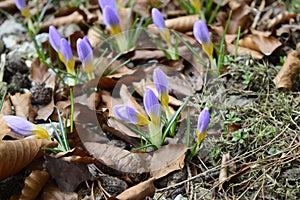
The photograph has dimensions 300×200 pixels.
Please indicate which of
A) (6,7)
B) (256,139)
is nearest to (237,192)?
(256,139)

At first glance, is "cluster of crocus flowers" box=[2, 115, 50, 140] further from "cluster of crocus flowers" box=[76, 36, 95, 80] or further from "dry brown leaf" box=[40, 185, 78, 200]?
"cluster of crocus flowers" box=[76, 36, 95, 80]

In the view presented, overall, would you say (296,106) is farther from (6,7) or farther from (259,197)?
(6,7)

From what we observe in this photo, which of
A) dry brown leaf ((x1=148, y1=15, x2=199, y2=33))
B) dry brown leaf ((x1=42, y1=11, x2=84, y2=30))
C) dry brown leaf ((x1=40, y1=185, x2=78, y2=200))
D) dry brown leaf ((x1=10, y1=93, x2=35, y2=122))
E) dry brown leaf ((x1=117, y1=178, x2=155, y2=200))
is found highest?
dry brown leaf ((x1=42, y1=11, x2=84, y2=30))

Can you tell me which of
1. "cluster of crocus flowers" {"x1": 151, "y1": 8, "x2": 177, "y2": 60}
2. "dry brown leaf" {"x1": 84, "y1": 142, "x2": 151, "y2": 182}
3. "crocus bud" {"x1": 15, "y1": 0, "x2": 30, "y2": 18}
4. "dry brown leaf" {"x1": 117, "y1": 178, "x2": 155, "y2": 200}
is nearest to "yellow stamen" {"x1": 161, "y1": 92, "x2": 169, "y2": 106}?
"dry brown leaf" {"x1": 84, "y1": 142, "x2": 151, "y2": 182}

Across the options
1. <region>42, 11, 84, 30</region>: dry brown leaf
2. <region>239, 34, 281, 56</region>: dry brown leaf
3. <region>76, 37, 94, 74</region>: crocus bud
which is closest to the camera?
<region>76, 37, 94, 74</region>: crocus bud

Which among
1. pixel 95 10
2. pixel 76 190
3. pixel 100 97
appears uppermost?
pixel 95 10

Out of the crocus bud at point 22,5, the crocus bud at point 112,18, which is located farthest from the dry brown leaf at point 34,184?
the crocus bud at point 22,5

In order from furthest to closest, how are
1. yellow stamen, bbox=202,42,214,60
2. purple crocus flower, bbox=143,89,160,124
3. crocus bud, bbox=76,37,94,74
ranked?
yellow stamen, bbox=202,42,214,60, crocus bud, bbox=76,37,94,74, purple crocus flower, bbox=143,89,160,124
